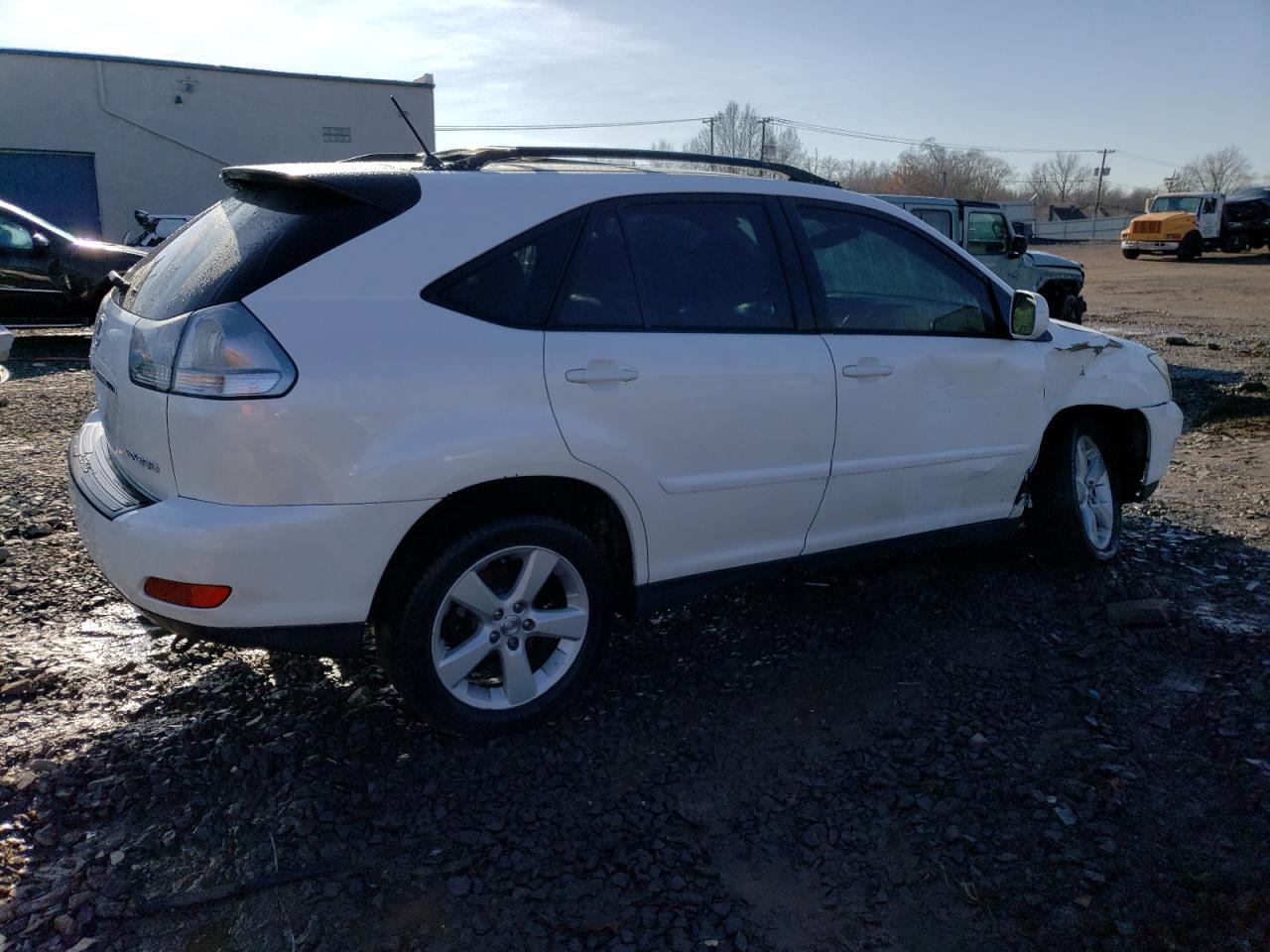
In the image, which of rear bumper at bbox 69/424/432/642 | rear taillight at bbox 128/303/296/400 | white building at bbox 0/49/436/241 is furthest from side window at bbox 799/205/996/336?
white building at bbox 0/49/436/241

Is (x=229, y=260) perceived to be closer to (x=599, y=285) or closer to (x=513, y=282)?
(x=513, y=282)

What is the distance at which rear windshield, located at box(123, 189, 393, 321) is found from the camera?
2.87 metres

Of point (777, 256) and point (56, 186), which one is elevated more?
point (56, 186)

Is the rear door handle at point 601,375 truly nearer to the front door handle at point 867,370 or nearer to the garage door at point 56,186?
the front door handle at point 867,370

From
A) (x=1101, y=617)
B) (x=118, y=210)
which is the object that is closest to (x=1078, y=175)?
(x=118, y=210)

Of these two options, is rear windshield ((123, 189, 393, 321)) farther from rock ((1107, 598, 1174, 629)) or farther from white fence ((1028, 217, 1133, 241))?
white fence ((1028, 217, 1133, 241))

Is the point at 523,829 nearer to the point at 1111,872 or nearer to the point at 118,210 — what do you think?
the point at 1111,872

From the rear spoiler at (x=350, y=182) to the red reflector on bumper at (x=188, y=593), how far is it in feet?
3.87

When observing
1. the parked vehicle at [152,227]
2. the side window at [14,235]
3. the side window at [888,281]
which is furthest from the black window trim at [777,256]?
the parked vehicle at [152,227]

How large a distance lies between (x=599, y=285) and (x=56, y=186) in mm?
28957

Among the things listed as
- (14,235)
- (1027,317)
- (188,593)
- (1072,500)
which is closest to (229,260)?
(188,593)

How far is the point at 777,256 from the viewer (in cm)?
373

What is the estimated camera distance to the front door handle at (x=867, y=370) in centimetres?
374

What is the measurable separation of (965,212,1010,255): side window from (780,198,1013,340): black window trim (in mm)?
9349
